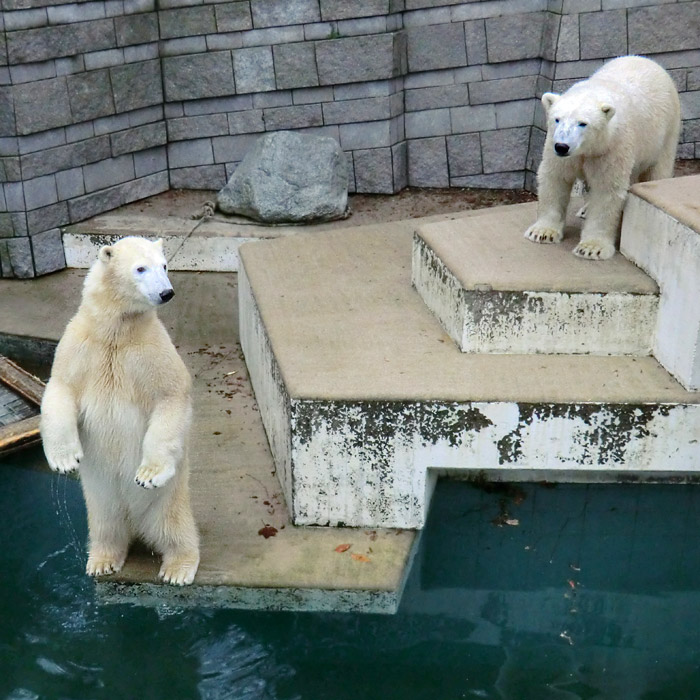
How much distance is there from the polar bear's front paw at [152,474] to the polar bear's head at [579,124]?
7.14 feet

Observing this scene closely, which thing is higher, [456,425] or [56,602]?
[456,425]

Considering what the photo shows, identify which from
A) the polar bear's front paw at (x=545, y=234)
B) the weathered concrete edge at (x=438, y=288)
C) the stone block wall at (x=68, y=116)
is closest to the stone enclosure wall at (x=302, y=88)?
the stone block wall at (x=68, y=116)

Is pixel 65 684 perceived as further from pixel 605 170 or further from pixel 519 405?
pixel 605 170

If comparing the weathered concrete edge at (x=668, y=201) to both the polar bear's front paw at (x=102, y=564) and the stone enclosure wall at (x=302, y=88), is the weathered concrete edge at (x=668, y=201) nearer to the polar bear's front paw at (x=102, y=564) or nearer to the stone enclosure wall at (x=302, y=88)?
the stone enclosure wall at (x=302, y=88)

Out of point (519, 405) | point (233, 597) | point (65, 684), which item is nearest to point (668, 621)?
point (519, 405)

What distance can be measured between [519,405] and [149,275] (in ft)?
5.39

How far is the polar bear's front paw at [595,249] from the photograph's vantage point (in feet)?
15.3

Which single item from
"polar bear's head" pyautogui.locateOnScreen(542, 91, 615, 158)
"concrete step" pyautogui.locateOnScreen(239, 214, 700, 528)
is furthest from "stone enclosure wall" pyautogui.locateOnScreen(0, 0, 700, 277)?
"concrete step" pyautogui.locateOnScreen(239, 214, 700, 528)

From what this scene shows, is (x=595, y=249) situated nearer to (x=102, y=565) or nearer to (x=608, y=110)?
(x=608, y=110)

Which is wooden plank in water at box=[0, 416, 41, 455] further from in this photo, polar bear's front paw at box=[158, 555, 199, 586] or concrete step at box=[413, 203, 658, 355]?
concrete step at box=[413, 203, 658, 355]

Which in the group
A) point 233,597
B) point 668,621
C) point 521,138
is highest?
point 521,138

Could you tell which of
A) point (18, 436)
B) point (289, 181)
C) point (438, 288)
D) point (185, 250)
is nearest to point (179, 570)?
point (18, 436)

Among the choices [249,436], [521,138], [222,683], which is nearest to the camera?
[222,683]

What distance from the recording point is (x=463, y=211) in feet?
22.7
